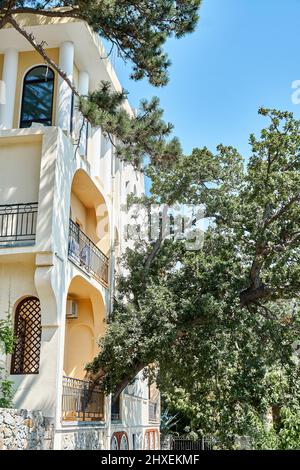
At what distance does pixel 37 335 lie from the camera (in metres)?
13.9

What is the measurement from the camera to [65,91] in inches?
681

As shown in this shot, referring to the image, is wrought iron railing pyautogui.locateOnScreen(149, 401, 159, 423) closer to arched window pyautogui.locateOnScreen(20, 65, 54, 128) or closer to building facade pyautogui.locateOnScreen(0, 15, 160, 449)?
building facade pyautogui.locateOnScreen(0, 15, 160, 449)

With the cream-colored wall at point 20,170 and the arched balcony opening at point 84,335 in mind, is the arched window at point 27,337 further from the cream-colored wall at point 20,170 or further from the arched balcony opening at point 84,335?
the cream-colored wall at point 20,170

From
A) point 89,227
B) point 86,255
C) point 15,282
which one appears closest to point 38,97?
point 89,227

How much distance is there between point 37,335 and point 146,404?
11.8 meters

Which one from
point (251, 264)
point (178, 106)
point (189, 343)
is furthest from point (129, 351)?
point (178, 106)

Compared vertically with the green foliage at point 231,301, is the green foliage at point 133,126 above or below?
above

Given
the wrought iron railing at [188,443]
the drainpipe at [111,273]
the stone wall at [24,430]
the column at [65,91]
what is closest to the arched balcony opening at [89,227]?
the drainpipe at [111,273]

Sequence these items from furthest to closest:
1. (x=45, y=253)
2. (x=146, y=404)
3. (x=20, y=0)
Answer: (x=146, y=404), (x=45, y=253), (x=20, y=0)

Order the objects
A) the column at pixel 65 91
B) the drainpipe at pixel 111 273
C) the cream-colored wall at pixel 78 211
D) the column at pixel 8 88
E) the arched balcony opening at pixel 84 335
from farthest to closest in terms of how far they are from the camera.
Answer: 1. the cream-colored wall at pixel 78 211
2. the column at pixel 8 88
3. the column at pixel 65 91
4. the drainpipe at pixel 111 273
5. the arched balcony opening at pixel 84 335

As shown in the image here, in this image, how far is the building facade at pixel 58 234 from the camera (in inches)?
525

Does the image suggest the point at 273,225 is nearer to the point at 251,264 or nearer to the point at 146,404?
the point at 251,264

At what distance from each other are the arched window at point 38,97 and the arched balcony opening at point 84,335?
5.63m

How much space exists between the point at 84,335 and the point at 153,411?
9903mm
